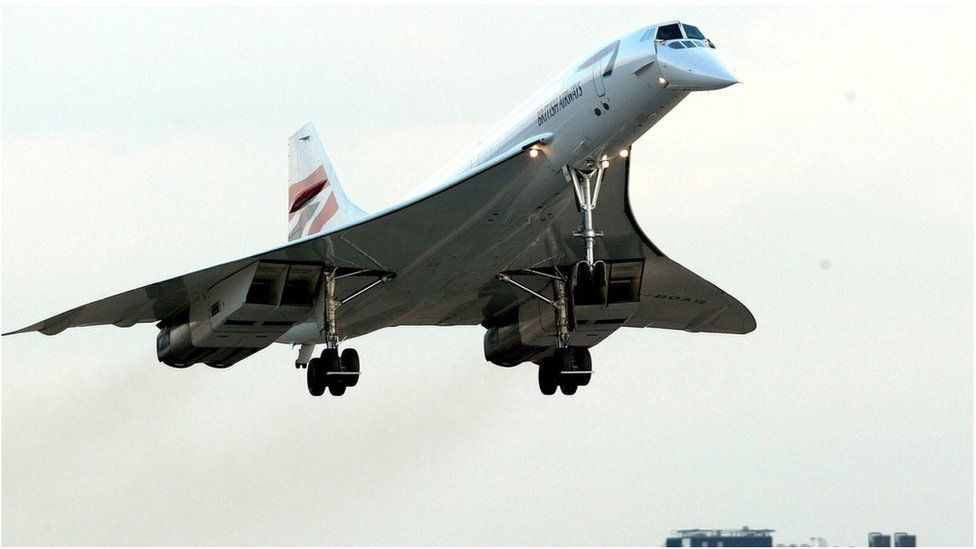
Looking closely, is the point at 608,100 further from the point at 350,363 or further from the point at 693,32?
the point at 350,363

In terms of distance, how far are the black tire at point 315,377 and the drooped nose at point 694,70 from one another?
26.9 feet

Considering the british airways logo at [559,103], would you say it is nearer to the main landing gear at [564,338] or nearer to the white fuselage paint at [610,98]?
the white fuselage paint at [610,98]

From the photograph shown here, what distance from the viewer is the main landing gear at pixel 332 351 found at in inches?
1078

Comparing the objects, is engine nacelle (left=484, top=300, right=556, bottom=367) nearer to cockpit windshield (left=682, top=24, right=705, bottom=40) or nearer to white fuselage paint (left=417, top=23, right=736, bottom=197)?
white fuselage paint (left=417, top=23, right=736, bottom=197)

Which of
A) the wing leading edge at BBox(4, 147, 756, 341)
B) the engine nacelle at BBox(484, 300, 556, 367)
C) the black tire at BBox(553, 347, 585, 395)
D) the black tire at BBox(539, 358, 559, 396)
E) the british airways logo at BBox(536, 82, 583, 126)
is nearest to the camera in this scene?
the british airways logo at BBox(536, 82, 583, 126)

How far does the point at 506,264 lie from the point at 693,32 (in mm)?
5982

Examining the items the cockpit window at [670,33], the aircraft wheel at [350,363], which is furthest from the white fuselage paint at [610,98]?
the aircraft wheel at [350,363]

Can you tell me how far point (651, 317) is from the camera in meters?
31.6

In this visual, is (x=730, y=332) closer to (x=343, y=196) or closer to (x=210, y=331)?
(x=343, y=196)

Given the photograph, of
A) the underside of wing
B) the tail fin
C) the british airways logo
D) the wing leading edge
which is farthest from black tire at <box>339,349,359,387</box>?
the british airways logo

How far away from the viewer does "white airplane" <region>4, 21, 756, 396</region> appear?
918 inches

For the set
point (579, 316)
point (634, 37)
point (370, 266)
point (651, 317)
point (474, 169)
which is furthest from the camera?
point (651, 317)

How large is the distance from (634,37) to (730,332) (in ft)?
34.7

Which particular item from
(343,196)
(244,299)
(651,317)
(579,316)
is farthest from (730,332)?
(244,299)
